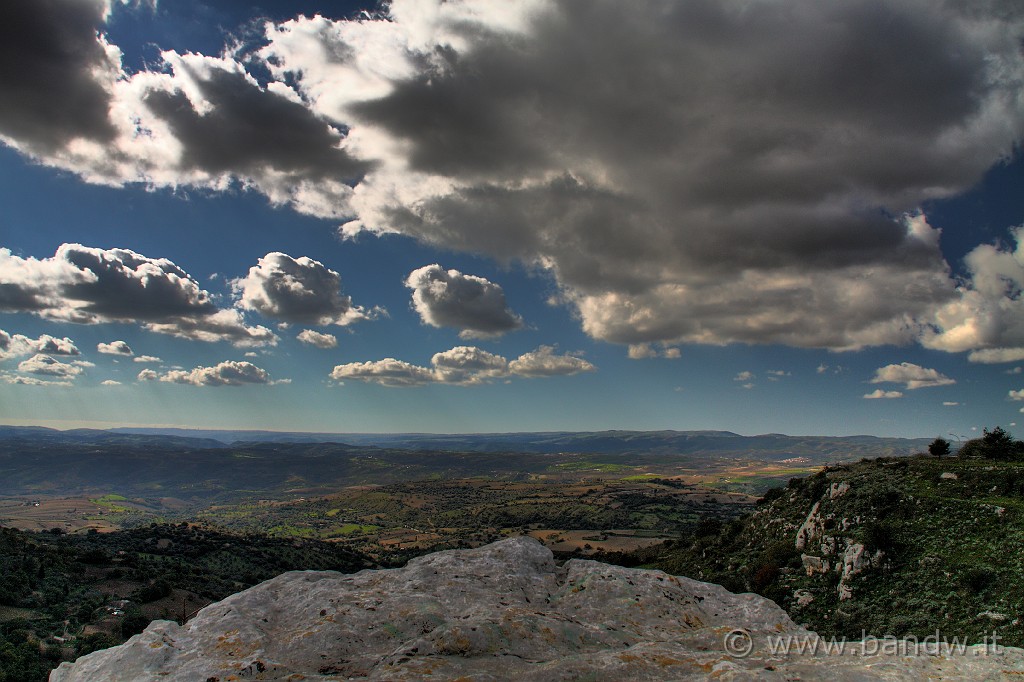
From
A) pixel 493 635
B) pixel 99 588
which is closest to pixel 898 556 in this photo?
pixel 493 635

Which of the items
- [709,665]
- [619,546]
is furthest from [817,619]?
[619,546]

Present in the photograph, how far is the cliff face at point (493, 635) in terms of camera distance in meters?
Answer: 9.36

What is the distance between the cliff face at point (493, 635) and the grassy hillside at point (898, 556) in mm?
11004

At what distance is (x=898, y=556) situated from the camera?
26.0 m

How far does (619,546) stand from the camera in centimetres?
14125

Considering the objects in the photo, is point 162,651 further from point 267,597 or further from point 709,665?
point 709,665

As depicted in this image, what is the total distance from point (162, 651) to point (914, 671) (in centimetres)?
1628

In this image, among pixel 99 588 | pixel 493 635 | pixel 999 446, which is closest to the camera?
pixel 493 635

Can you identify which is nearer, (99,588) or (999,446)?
(999,446)

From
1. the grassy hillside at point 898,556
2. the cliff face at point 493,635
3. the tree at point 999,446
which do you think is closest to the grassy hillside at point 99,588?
the cliff face at point 493,635

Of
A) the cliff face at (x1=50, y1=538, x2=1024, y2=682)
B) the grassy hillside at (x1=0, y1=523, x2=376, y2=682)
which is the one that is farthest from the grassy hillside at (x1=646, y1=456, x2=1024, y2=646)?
the grassy hillside at (x1=0, y1=523, x2=376, y2=682)

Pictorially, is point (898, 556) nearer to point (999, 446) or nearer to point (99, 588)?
point (999, 446)

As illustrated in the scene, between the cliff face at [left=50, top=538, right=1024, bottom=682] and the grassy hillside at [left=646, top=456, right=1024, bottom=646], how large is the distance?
11.0 m

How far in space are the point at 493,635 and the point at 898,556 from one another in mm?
27336
